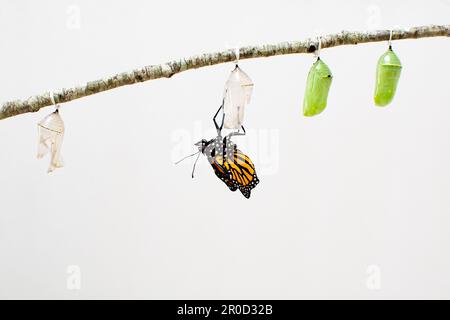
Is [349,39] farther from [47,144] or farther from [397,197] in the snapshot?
[397,197]

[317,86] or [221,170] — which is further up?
[317,86]

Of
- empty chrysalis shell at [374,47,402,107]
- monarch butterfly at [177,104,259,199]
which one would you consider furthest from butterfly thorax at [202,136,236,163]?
empty chrysalis shell at [374,47,402,107]

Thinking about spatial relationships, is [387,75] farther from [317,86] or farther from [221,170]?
[221,170]

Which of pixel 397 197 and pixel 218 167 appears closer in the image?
pixel 218 167

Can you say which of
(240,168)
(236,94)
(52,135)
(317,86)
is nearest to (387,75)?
(317,86)
